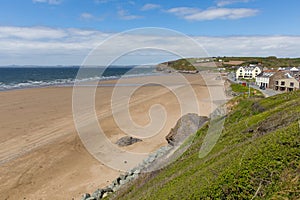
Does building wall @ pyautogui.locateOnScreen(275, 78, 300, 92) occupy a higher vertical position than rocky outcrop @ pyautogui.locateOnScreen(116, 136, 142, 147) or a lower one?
higher

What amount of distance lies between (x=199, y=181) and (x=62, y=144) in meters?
14.2

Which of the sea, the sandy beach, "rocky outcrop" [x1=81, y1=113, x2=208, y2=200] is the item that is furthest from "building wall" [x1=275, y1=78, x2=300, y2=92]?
"rocky outcrop" [x1=81, y1=113, x2=208, y2=200]

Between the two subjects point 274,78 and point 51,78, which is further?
point 51,78

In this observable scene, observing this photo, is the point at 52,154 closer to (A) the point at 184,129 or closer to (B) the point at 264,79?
(A) the point at 184,129

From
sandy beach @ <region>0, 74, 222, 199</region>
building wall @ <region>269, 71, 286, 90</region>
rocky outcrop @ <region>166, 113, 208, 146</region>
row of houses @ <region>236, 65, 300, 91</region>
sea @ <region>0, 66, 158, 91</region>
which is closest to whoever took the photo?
sandy beach @ <region>0, 74, 222, 199</region>

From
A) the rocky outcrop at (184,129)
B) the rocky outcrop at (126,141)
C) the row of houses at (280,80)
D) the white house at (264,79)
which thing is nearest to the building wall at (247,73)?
the white house at (264,79)

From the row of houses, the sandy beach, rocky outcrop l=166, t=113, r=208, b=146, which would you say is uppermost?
the row of houses

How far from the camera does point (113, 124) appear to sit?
2294 cm

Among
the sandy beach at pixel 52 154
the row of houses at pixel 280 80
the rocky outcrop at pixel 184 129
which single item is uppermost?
the row of houses at pixel 280 80

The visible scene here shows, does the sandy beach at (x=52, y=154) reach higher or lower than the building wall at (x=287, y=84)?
lower

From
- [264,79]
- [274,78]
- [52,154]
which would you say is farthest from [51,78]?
[52,154]

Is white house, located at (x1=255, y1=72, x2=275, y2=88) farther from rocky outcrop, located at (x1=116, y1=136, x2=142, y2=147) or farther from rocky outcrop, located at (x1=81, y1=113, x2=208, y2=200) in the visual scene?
rocky outcrop, located at (x1=116, y1=136, x2=142, y2=147)

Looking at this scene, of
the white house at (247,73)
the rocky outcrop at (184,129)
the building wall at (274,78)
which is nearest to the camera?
the rocky outcrop at (184,129)

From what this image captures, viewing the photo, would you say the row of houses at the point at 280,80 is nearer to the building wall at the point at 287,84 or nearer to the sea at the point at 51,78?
the building wall at the point at 287,84
